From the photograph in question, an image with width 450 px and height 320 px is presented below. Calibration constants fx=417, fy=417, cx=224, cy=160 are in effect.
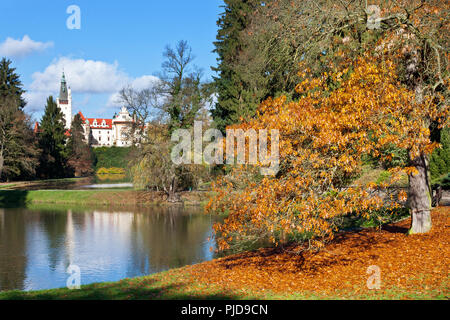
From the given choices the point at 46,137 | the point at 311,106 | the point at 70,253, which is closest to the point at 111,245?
the point at 70,253

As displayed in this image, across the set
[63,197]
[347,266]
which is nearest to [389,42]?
[347,266]

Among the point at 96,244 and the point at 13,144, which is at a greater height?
the point at 13,144

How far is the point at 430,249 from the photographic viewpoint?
862 centimetres

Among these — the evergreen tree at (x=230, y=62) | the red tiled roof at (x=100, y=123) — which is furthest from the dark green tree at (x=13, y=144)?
the red tiled roof at (x=100, y=123)

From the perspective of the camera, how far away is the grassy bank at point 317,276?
23.7 ft

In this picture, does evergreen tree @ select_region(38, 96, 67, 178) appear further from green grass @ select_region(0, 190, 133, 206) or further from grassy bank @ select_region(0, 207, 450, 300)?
grassy bank @ select_region(0, 207, 450, 300)

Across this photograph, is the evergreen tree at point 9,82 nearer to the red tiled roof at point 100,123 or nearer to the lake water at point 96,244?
the lake water at point 96,244

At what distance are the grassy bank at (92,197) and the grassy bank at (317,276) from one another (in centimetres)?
1817

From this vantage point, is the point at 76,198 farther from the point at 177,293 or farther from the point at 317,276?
the point at 317,276

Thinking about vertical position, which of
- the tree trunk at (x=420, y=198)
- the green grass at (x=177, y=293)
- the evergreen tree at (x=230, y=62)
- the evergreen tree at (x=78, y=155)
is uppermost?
the evergreen tree at (x=230, y=62)

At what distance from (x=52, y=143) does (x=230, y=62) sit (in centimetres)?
2823

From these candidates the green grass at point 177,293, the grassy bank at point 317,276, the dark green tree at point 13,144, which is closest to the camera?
the green grass at point 177,293

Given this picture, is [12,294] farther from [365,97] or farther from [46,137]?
[46,137]

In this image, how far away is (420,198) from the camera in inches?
383
